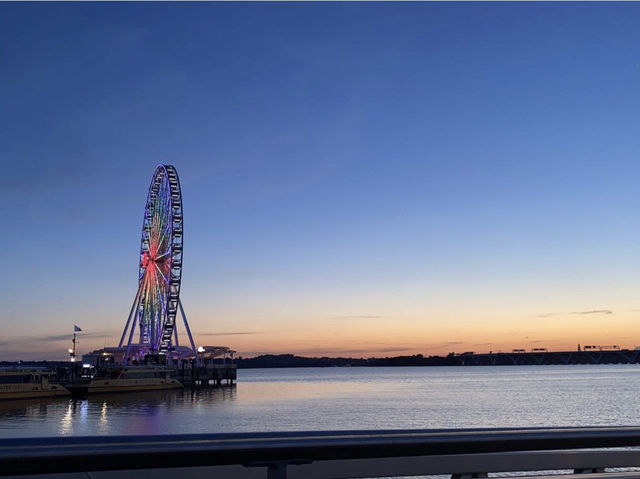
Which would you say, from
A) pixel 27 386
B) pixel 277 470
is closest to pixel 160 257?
pixel 27 386

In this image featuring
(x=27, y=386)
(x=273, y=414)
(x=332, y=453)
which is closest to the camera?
(x=332, y=453)

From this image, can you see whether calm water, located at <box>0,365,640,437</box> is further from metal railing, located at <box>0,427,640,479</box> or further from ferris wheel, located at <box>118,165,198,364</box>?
metal railing, located at <box>0,427,640,479</box>

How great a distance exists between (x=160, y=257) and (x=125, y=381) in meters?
20.4

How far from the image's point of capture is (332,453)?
3754 mm

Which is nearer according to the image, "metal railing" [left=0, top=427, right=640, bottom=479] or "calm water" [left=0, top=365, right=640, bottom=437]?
"metal railing" [left=0, top=427, right=640, bottom=479]

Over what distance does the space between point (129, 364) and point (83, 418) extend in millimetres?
37457

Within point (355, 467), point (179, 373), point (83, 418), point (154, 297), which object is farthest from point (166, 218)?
point (355, 467)

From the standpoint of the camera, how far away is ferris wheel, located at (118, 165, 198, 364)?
67.7 meters

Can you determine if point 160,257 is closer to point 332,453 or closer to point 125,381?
point 125,381

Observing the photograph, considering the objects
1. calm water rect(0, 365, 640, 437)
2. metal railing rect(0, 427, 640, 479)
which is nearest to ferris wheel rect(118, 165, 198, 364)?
calm water rect(0, 365, 640, 437)

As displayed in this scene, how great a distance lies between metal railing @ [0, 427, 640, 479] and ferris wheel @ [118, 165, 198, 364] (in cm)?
6465

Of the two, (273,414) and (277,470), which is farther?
(273,414)

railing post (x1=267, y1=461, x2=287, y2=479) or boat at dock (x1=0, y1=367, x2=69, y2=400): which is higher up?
railing post (x1=267, y1=461, x2=287, y2=479)

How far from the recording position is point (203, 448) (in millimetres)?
3535
